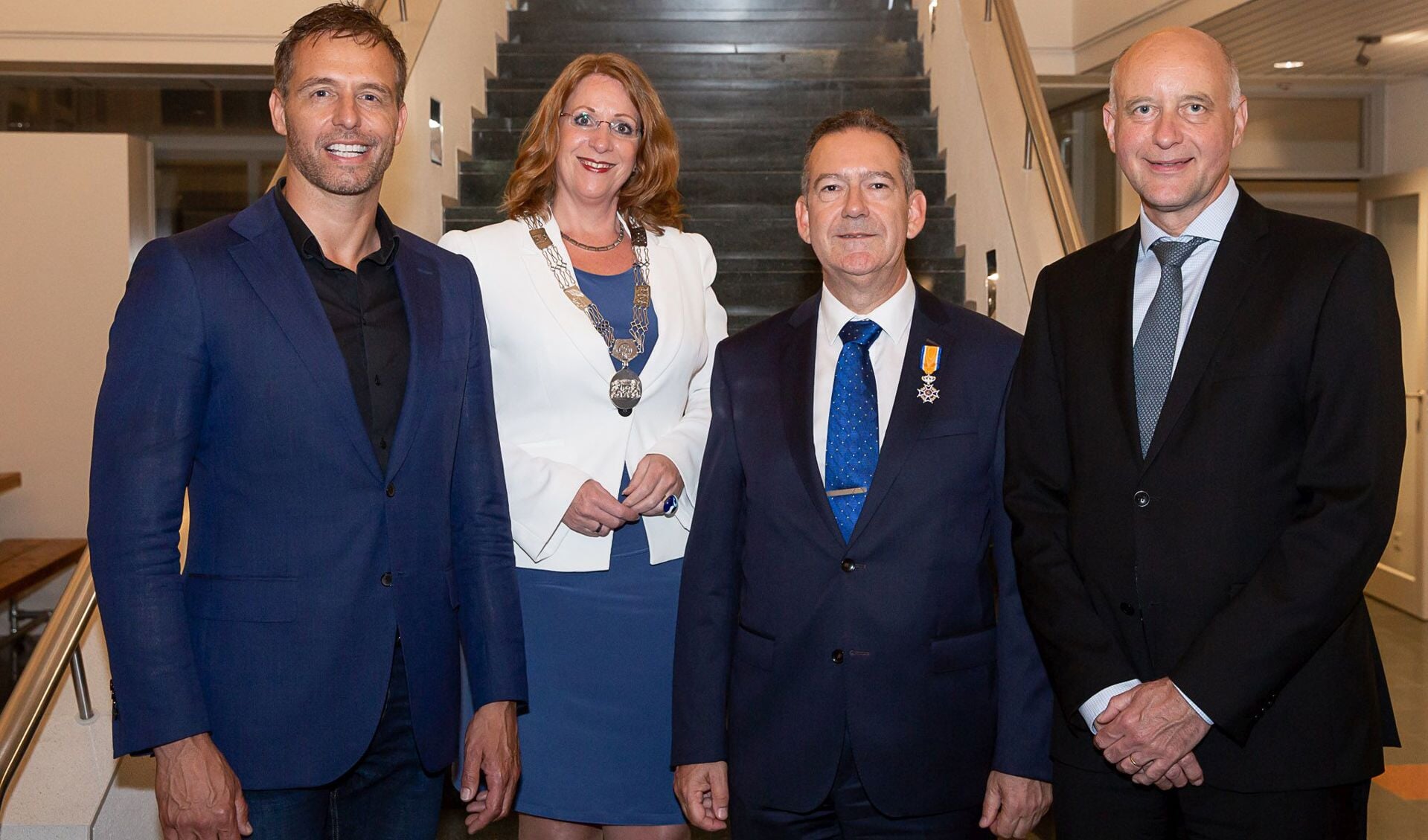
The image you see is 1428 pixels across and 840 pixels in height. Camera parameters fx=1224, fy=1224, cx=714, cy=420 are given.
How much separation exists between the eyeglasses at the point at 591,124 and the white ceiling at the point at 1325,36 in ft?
17.3

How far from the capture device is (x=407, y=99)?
5.40m

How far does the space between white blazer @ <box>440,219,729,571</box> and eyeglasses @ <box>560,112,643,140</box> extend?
0.27 m

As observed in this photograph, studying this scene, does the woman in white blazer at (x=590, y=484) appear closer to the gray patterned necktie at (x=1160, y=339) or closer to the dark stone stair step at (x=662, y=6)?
the gray patterned necktie at (x=1160, y=339)

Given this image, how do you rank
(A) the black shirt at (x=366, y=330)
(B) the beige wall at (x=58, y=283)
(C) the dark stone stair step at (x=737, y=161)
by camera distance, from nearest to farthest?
(A) the black shirt at (x=366, y=330), (C) the dark stone stair step at (x=737, y=161), (B) the beige wall at (x=58, y=283)

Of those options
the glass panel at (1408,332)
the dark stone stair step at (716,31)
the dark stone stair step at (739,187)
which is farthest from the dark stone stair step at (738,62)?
the glass panel at (1408,332)

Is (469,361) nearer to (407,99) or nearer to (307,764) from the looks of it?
(307,764)

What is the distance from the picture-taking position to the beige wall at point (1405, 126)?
8516 mm

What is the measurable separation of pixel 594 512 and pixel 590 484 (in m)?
0.06

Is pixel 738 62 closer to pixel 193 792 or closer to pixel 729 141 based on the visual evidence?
pixel 729 141

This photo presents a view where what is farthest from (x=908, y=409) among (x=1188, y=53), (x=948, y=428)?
(x=1188, y=53)

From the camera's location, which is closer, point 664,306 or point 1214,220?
point 1214,220

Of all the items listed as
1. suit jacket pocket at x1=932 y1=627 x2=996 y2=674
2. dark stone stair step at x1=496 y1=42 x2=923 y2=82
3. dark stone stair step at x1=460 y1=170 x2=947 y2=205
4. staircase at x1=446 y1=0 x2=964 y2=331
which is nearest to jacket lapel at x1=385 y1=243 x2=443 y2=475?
suit jacket pocket at x1=932 y1=627 x2=996 y2=674

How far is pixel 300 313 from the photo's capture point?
1.98 m

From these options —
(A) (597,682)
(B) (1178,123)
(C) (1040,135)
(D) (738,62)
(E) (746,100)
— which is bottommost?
(A) (597,682)
